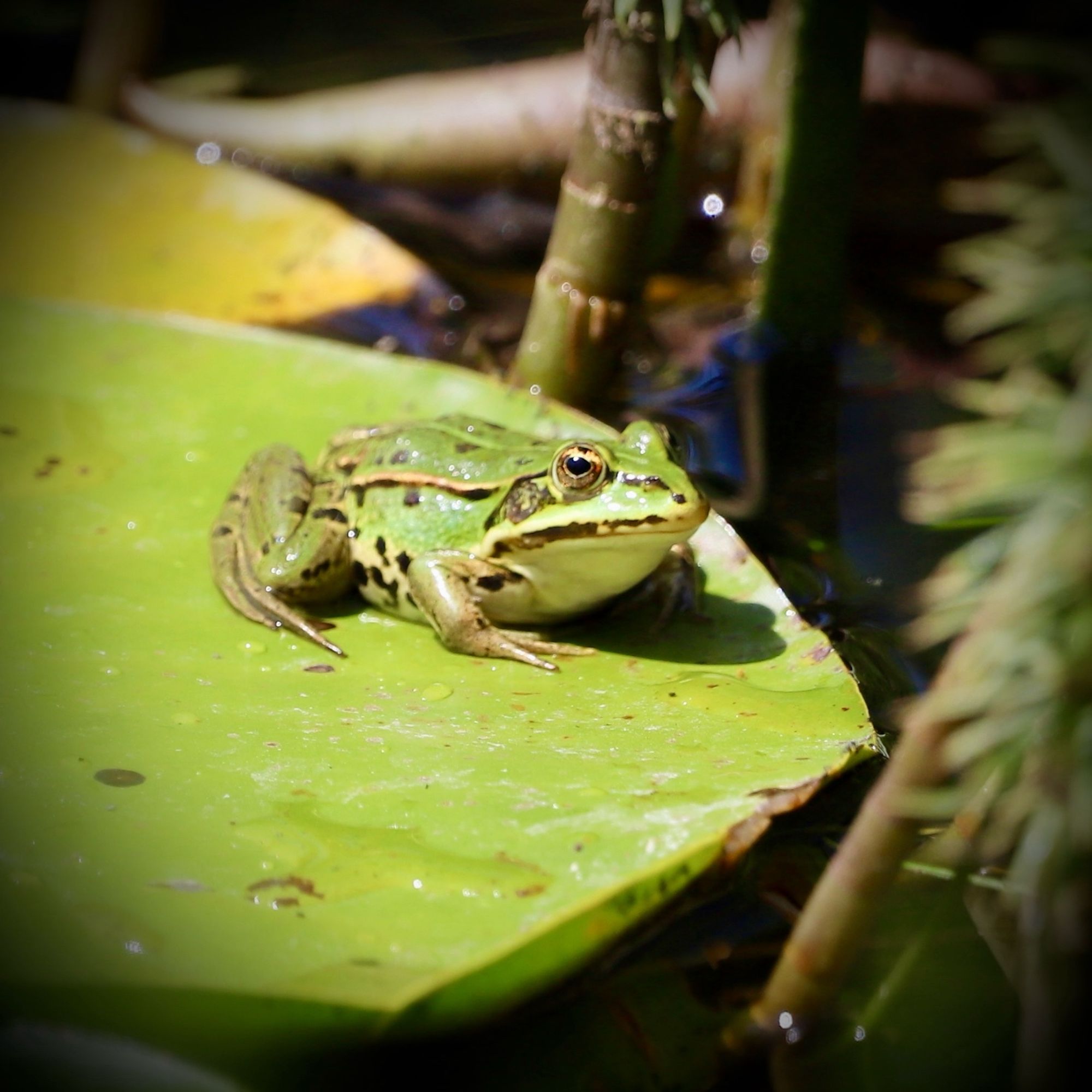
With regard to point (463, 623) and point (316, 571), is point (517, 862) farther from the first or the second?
point (316, 571)

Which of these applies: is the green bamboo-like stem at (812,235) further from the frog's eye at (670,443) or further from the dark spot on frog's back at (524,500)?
the dark spot on frog's back at (524,500)

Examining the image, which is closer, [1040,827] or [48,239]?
[1040,827]

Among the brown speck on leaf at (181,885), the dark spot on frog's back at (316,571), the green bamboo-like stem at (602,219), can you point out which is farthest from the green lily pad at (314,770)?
the green bamboo-like stem at (602,219)

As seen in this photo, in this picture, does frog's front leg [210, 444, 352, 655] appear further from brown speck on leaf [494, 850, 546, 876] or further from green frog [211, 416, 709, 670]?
brown speck on leaf [494, 850, 546, 876]

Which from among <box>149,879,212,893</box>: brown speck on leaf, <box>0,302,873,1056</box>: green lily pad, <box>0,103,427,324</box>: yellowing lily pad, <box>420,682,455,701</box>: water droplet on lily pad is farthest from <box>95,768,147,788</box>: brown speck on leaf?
<box>0,103,427,324</box>: yellowing lily pad

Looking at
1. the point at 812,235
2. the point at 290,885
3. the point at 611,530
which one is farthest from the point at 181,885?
the point at 812,235

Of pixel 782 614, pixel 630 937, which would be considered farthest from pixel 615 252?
pixel 630 937

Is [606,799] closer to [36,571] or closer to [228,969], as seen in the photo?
[228,969]
